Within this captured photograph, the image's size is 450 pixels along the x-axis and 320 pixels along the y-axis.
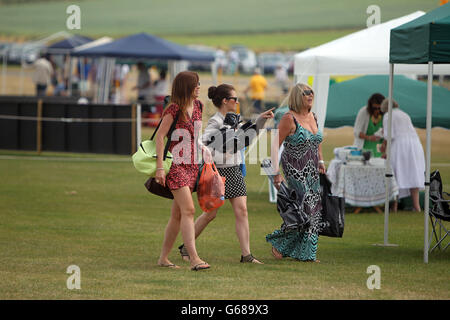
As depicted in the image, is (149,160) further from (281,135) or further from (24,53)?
(24,53)

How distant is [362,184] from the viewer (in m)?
13.5

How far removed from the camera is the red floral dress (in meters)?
7.84

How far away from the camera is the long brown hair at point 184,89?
789 cm

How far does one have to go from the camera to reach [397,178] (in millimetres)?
13555

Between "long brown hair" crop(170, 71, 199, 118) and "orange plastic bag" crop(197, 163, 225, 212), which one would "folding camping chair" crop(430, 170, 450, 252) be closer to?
"orange plastic bag" crop(197, 163, 225, 212)

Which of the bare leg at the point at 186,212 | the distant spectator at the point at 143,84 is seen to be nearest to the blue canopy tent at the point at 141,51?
the distant spectator at the point at 143,84

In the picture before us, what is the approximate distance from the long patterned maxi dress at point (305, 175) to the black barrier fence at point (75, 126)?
41.0ft

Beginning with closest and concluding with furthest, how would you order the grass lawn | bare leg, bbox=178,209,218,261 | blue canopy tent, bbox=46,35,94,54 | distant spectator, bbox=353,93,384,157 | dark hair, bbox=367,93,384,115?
the grass lawn
bare leg, bbox=178,209,218,261
dark hair, bbox=367,93,384,115
distant spectator, bbox=353,93,384,157
blue canopy tent, bbox=46,35,94,54

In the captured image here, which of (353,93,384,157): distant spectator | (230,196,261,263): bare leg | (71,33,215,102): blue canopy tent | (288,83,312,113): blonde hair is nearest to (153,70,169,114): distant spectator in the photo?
(71,33,215,102): blue canopy tent

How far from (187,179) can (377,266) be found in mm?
2140

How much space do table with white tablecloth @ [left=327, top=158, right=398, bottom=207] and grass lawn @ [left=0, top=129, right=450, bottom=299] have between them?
33cm

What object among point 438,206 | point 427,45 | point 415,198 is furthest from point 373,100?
point 427,45

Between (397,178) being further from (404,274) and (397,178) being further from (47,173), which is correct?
(47,173)

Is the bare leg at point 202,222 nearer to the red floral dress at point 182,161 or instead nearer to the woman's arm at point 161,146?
the red floral dress at point 182,161
